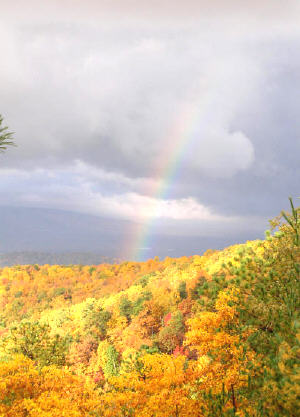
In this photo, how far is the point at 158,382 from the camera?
27.6 m

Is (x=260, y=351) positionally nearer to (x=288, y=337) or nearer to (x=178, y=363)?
(x=288, y=337)

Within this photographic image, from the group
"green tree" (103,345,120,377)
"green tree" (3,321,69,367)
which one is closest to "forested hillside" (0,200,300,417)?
"green tree" (3,321,69,367)

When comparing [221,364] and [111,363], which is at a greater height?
[221,364]

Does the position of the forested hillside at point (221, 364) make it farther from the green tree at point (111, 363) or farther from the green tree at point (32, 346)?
the green tree at point (111, 363)

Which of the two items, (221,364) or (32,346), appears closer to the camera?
(221,364)

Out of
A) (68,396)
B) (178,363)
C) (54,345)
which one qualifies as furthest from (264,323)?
(54,345)

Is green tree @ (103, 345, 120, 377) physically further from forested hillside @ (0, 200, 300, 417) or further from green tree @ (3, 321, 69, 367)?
green tree @ (3, 321, 69, 367)

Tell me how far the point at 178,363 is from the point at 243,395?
17.9m

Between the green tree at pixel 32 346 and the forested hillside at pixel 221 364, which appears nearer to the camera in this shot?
the forested hillside at pixel 221 364

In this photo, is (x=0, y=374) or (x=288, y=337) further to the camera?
(x=0, y=374)

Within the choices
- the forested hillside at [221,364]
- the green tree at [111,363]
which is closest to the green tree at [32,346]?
the forested hillside at [221,364]

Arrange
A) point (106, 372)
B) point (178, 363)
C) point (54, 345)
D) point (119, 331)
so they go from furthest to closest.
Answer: point (119, 331) → point (106, 372) → point (54, 345) → point (178, 363)

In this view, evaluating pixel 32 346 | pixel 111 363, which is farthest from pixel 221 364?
pixel 111 363

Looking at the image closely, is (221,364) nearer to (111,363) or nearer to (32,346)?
(32,346)
